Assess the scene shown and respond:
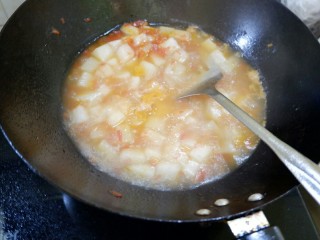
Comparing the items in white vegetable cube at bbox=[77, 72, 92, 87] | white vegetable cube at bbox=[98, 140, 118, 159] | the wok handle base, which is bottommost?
white vegetable cube at bbox=[98, 140, 118, 159]

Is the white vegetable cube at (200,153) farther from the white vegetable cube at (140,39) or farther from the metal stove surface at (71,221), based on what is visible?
the white vegetable cube at (140,39)

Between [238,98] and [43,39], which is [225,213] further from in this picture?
[43,39]

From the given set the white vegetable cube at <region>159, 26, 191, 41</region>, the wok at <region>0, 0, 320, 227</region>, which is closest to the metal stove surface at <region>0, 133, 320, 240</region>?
the wok at <region>0, 0, 320, 227</region>

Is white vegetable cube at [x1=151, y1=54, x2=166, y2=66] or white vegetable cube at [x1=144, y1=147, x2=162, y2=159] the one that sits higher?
white vegetable cube at [x1=151, y1=54, x2=166, y2=66]

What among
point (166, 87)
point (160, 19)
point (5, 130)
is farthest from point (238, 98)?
point (5, 130)

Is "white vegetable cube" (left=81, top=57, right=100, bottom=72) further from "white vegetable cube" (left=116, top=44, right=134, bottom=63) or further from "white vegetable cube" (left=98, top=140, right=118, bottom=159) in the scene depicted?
"white vegetable cube" (left=98, top=140, right=118, bottom=159)

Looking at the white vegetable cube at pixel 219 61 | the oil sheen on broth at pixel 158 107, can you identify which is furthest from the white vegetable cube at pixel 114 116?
the white vegetable cube at pixel 219 61

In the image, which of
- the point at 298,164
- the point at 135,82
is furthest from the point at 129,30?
the point at 298,164
